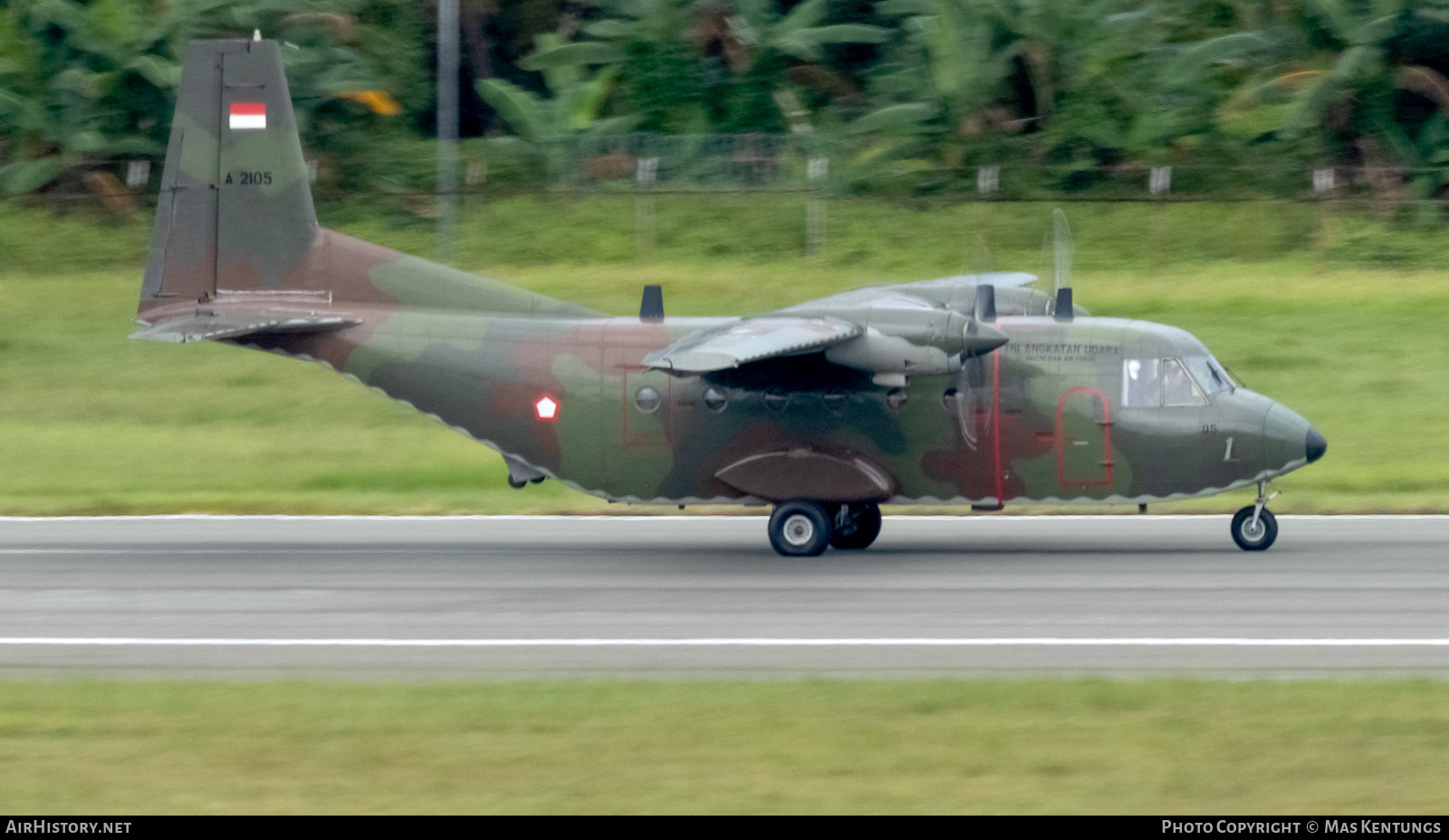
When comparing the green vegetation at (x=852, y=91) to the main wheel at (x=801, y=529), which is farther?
the green vegetation at (x=852, y=91)

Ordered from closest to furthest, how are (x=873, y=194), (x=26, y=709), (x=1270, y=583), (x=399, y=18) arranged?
(x=26, y=709) < (x=1270, y=583) < (x=873, y=194) < (x=399, y=18)

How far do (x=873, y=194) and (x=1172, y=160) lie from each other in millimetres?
6555

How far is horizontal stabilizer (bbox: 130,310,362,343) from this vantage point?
19109 mm

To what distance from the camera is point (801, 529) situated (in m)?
19.0

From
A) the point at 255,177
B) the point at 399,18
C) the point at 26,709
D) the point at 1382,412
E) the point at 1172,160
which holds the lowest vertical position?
the point at 26,709

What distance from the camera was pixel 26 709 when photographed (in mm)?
11609

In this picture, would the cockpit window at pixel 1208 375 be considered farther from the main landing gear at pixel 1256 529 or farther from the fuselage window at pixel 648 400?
the fuselage window at pixel 648 400

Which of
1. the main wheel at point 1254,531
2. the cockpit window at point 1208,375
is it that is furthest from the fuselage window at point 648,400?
the main wheel at point 1254,531

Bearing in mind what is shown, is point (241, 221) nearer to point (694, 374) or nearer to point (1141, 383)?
point (694, 374)

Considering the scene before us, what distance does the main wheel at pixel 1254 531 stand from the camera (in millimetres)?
18609

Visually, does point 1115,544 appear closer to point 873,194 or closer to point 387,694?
point 387,694

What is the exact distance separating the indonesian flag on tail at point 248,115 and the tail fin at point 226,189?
A: 0.03 ft

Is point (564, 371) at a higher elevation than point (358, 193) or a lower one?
lower

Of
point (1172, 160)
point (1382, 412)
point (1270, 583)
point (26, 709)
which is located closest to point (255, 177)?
point (26, 709)
